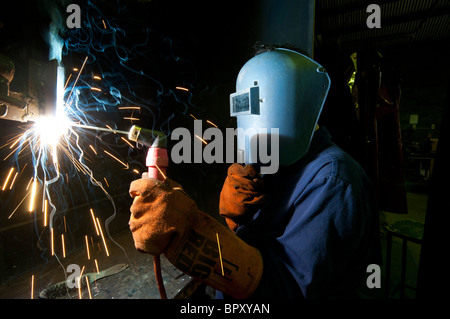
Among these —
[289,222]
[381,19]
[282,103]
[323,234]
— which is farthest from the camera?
[381,19]

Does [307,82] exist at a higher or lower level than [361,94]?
lower

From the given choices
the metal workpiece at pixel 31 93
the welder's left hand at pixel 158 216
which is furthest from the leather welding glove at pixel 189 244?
the metal workpiece at pixel 31 93

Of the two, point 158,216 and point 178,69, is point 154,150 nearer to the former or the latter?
point 158,216

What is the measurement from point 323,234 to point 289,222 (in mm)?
193

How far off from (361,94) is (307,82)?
2.02 meters

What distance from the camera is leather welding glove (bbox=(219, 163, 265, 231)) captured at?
48.7 inches

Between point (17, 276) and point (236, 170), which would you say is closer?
point (236, 170)

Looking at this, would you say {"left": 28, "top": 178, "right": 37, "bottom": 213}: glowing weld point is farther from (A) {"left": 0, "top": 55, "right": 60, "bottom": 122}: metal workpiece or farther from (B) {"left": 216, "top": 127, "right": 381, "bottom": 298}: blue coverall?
(B) {"left": 216, "top": 127, "right": 381, "bottom": 298}: blue coverall

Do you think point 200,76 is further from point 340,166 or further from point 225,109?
point 340,166

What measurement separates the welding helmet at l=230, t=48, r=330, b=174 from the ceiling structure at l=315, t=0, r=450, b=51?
2.43m

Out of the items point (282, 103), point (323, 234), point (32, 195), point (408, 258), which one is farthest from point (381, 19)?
point (32, 195)

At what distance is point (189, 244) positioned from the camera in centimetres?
92

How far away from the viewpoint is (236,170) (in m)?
1.34
